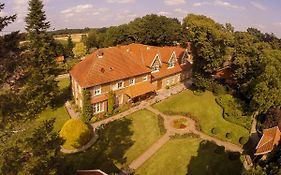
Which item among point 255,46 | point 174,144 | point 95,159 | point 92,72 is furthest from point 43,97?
point 255,46

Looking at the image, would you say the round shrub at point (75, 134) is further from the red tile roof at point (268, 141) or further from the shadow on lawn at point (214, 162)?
the red tile roof at point (268, 141)

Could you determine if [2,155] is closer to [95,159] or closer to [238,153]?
[95,159]

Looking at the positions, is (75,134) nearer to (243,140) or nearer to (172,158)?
(172,158)

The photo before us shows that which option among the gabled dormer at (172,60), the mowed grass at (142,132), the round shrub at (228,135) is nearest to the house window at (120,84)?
the mowed grass at (142,132)

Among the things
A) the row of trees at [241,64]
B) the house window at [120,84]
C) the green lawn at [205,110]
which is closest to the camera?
the green lawn at [205,110]

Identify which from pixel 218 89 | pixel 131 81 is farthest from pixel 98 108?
pixel 218 89
